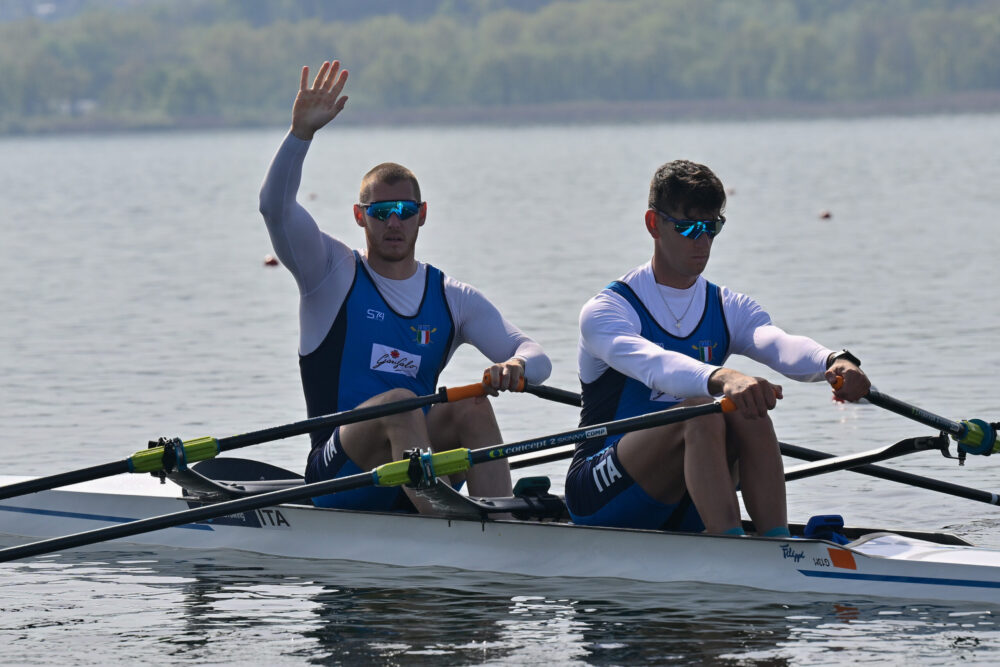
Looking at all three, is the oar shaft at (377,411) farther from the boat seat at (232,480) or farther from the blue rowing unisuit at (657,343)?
the blue rowing unisuit at (657,343)

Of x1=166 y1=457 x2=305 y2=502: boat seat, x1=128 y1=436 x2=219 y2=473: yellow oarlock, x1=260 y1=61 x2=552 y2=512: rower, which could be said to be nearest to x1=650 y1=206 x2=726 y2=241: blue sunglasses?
x1=260 y1=61 x2=552 y2=512: rower

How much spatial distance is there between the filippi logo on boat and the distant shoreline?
15619cm

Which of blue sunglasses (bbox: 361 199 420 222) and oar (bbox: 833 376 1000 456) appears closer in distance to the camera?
oar (bbox: 833 376 1000 456)

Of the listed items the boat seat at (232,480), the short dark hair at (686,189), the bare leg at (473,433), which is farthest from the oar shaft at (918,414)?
the boat seat at (232,480)

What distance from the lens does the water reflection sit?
7.04 metres

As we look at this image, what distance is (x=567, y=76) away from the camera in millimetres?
182875

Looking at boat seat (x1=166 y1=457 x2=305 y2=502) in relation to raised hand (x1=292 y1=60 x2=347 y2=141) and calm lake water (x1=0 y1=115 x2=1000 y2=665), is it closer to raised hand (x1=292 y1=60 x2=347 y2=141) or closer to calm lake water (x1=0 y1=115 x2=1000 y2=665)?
calm lake water (x1=0 y1=115 x2=1000 y2=665)

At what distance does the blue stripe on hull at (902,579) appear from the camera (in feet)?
23.9

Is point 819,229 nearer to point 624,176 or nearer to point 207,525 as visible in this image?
point 207,525

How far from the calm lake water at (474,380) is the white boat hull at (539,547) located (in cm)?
8

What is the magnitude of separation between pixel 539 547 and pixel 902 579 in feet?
5.54

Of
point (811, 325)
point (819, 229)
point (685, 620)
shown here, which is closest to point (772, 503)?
point (685, 620)

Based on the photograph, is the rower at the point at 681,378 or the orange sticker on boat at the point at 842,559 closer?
the rower at the point at 681,378

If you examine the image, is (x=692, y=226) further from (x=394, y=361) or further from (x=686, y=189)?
(x=394, y=361)
